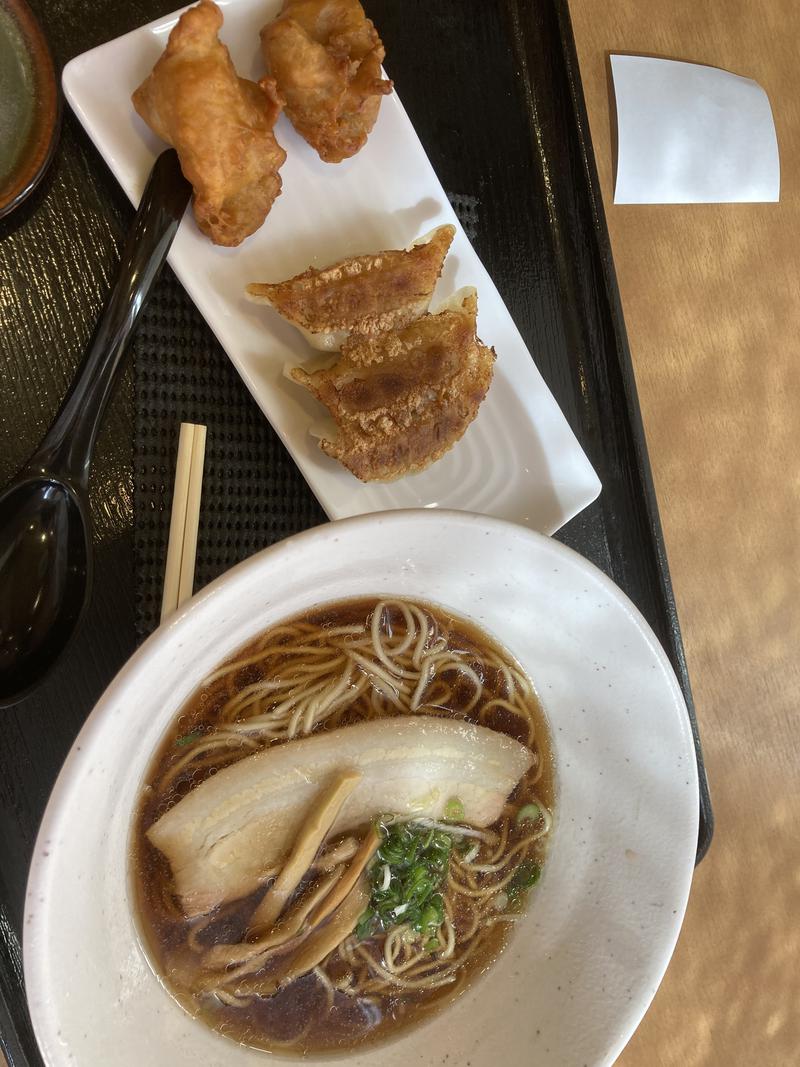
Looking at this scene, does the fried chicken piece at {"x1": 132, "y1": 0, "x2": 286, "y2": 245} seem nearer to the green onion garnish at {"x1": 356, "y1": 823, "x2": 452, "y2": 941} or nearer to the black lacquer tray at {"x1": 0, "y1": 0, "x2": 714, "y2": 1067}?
the black lacquer tray at {"x1": 0, "y1": 0, "x2": 714, "y2": 1067}

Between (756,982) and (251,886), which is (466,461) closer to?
(251,886)

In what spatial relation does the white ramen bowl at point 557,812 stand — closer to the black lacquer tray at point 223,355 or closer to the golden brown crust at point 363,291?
the black lacquer tray at point 223,355

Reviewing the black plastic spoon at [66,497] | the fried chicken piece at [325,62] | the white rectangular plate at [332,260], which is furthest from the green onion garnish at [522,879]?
the fried chicken piece at [325,62]

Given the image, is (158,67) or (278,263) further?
(278,263)

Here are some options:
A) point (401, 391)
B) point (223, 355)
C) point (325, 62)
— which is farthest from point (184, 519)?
point (325, 62)

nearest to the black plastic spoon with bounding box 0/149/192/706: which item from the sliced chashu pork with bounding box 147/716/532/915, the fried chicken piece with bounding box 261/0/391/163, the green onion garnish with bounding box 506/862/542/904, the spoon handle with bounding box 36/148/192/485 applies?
the spoon handle with bounding box 36/148/192/485

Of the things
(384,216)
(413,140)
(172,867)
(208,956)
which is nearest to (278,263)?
(384,216)
